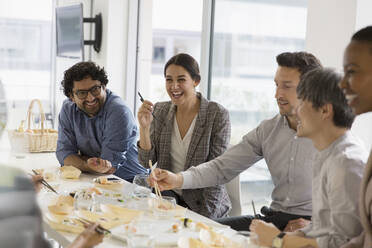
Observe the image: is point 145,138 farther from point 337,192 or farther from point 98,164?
point 337,192

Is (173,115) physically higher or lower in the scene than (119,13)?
lower

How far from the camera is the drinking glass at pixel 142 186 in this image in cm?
217

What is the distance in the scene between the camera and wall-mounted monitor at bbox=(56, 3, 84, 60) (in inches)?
194

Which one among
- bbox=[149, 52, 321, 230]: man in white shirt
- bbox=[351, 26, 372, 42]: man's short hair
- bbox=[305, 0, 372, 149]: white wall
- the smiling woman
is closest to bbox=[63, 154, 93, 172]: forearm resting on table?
the smiling woman

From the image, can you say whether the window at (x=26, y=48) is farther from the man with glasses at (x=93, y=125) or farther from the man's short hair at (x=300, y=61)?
the man's short hair at (x=300, y=61)

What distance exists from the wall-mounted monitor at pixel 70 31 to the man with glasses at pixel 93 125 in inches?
76.0

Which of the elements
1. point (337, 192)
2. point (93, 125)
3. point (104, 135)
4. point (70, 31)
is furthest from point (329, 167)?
point (70, 31)

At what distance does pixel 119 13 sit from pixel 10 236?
A: 4440 millimetres

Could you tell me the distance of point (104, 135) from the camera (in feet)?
9.77

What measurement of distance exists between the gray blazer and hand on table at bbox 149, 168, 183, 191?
36 cm

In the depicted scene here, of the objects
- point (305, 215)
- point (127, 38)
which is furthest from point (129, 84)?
point (305, 215)

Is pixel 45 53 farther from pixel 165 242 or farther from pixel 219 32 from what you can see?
pixel 165 242

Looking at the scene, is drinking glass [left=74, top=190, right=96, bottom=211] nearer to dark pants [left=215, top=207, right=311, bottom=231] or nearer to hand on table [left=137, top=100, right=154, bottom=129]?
dark pants [left=215, top=207, right=311, bottom=231]

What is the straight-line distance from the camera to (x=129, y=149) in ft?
10.6
